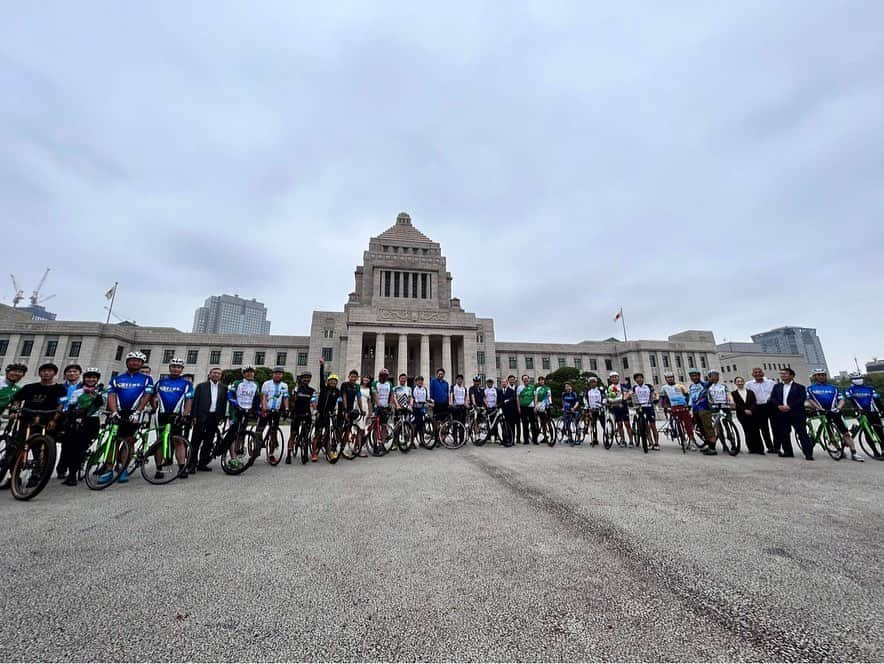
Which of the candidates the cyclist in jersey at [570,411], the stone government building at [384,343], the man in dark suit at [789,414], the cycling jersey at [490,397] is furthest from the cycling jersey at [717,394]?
the stone government building at [384,343]

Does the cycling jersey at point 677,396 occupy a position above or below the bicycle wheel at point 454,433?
above

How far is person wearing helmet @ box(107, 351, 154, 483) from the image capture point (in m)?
5.95

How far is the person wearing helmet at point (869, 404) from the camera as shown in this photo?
26.5 ft

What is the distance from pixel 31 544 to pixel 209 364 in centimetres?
5837

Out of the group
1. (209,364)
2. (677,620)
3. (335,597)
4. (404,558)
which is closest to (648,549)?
(677,620)

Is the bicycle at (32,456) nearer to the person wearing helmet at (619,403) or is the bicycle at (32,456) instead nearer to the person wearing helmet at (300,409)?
the person wearing helmet at (300,409)

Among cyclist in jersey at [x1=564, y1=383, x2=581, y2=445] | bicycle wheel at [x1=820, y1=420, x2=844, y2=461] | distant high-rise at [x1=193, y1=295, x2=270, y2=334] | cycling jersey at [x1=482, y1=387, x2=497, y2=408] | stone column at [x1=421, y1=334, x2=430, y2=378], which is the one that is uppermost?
distant high-rise at [x1=193, y1=295, x2=270, y2=334]

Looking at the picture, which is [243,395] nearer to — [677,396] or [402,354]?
[677,396]

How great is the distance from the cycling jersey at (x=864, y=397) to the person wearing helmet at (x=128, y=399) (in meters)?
15.2

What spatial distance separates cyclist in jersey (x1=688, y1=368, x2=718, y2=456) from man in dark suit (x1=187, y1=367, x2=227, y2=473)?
1096 centimetres

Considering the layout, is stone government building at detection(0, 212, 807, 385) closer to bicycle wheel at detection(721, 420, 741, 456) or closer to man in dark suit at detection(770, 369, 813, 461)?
bicycle wheel at detection(721, 420, 741, 456)

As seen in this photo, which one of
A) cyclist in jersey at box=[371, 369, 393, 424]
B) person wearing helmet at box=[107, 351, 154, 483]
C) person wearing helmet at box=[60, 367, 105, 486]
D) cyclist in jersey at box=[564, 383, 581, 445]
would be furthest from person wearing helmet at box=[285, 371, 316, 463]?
cyclist in jersey at box=[564, 383, 581, 445]

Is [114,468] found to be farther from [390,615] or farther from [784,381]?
[784,381]

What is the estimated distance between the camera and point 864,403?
845cm
